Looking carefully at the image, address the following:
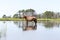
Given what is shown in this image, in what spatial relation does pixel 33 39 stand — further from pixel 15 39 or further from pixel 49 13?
pixel 49 13

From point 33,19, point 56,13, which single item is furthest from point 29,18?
point 56,13

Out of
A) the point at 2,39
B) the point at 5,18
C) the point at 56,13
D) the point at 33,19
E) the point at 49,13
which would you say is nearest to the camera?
the point at 2,39

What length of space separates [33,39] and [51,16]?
2596 centimetres

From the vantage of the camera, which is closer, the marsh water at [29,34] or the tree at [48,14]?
the marsh water at [29,34]

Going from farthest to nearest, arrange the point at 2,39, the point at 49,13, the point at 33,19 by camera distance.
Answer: the point at 49,13, the point at 33,19, the point at 2,39

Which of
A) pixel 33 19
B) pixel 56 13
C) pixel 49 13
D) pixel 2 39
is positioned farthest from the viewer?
pixel 49 13

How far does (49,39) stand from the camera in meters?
5.80

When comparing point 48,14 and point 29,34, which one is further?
point 48,14

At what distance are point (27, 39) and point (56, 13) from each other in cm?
2474

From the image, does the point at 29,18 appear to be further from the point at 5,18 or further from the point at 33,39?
the point at 5,18

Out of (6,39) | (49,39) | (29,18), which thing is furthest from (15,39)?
(29,18)

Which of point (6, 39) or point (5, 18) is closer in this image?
point (6, 39)

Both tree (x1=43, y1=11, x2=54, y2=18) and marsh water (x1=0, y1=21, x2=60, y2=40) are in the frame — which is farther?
tree (x1=43, y1=11, x2=54, y2=18)

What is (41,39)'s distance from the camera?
228 inches
